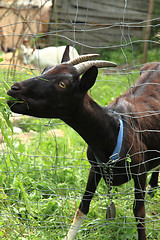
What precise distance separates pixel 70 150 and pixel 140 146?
1.58 m

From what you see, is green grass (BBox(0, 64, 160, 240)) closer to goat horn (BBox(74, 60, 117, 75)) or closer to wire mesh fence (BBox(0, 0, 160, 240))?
wire mesh fence (BBox(0, 0, 160, 240))

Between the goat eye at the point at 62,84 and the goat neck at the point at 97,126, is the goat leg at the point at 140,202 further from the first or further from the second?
the goat eye at the point at 62,84

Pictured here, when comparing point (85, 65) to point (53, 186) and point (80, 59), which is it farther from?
point (53, 186)

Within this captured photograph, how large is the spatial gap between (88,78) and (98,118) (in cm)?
38

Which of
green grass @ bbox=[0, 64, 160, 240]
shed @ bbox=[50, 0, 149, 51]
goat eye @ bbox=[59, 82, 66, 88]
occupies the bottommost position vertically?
green grass @ bbox=[0, 64, 160, 240]

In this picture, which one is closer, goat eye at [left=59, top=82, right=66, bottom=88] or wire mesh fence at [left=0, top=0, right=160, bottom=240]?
goat eye at [left=59, top=82, right=66, bottom=88]

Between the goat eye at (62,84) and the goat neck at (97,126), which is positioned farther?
the goat neck at (97,126)

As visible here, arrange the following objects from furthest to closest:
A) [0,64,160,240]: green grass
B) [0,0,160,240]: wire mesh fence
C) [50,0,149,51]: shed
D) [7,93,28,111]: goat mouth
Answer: [50,0,149,51]: shed
[0,64,160,240]: green grass
[0,0,160,240]: wire mesh fence
[7,93,28,111]: goat mouth

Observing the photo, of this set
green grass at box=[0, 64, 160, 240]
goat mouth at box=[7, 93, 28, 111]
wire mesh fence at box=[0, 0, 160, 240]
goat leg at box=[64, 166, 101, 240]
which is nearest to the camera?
goat mouth at box=[7, 93, 28, 111]

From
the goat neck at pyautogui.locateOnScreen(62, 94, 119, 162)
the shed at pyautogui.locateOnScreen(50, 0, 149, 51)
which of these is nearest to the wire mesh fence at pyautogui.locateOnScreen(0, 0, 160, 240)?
the goat neck at pyautogui.locateOnScreen(62, 94, 119, 162)

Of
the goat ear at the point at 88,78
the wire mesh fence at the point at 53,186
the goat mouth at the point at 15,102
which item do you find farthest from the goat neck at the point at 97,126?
the goat mouth at the point at 15,102

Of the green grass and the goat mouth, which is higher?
the goat mouth

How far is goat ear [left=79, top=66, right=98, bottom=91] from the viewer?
2.48 metres

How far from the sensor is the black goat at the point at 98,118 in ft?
7.77
